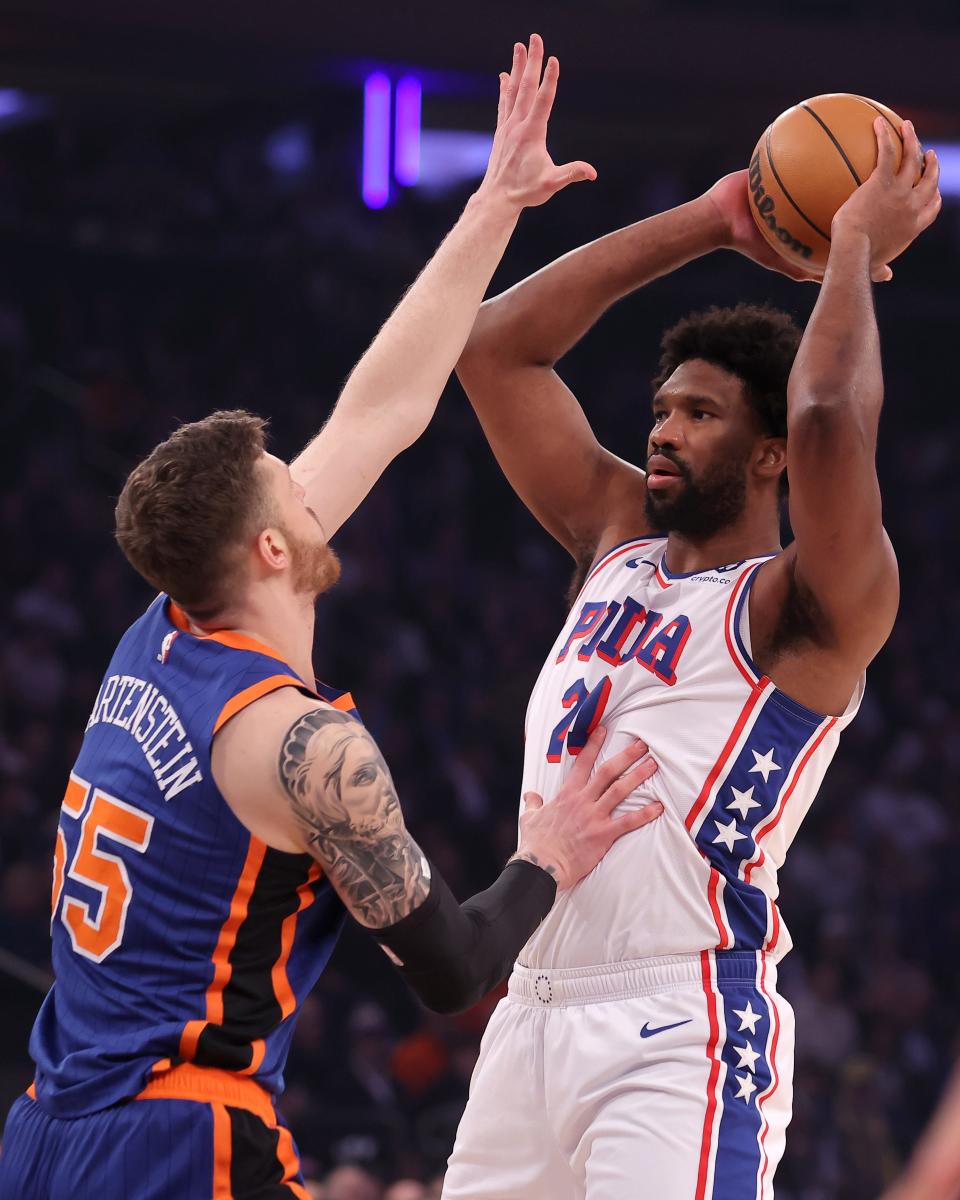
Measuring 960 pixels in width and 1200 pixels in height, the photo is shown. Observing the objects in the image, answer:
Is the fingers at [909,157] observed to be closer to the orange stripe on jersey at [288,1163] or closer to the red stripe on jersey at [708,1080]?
the red stripe on jersey at [708,1080]

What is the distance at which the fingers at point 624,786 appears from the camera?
3.48m

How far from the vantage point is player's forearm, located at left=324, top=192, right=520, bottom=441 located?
142 inches

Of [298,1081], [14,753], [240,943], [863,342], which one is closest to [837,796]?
[298,1081]

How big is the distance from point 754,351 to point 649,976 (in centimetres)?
152

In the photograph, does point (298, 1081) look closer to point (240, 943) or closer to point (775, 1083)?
point (775, 1083)

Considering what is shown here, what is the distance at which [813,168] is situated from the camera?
3.79 meters

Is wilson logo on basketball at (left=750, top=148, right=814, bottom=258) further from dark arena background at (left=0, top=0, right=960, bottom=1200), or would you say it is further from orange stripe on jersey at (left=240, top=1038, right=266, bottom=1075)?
dark arena background at (left=0, top=0, right=960, bottom=1200)

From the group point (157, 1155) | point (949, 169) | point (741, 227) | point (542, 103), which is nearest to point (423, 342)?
point (542, 103)

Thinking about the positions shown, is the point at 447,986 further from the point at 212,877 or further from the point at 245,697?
the point at 245,697

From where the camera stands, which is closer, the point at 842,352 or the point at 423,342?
the point at 842,352

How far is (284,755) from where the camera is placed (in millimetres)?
2605

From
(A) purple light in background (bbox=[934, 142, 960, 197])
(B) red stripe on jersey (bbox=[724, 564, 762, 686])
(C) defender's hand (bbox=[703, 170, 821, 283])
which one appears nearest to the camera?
(B) red stripe on jersey (bbox=[724, 564, 762, 686])

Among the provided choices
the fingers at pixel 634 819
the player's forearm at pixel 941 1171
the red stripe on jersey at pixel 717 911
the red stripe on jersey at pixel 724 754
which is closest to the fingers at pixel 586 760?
the fingers at pixel 634 819

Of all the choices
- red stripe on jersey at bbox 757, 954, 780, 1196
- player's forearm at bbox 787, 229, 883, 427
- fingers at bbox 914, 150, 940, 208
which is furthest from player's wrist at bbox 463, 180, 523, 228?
red stripe on jersey at bbox 757, 954, 780, 1196
